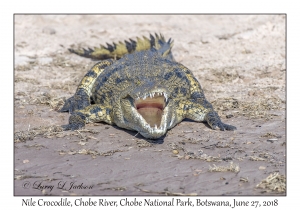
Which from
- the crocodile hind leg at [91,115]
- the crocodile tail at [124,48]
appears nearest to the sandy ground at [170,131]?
the crocodile hind leg at [91,115]

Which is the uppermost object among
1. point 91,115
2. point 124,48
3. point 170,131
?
point 124,48

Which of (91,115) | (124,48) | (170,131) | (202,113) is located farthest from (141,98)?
(124,48)

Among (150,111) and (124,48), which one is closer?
(150,111)

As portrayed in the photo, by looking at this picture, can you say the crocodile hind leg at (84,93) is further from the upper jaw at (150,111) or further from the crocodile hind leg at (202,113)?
the crocodile hind leg at (202,113)

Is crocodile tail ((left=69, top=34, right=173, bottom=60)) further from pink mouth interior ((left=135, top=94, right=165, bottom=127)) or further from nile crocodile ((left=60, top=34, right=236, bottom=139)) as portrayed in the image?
pink mouth interior ((left=135, top=94, right=165, bottom=127))

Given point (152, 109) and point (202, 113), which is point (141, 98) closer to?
point (152, 109)

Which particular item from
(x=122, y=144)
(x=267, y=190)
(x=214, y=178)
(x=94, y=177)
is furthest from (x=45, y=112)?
(x=267, y=190)
